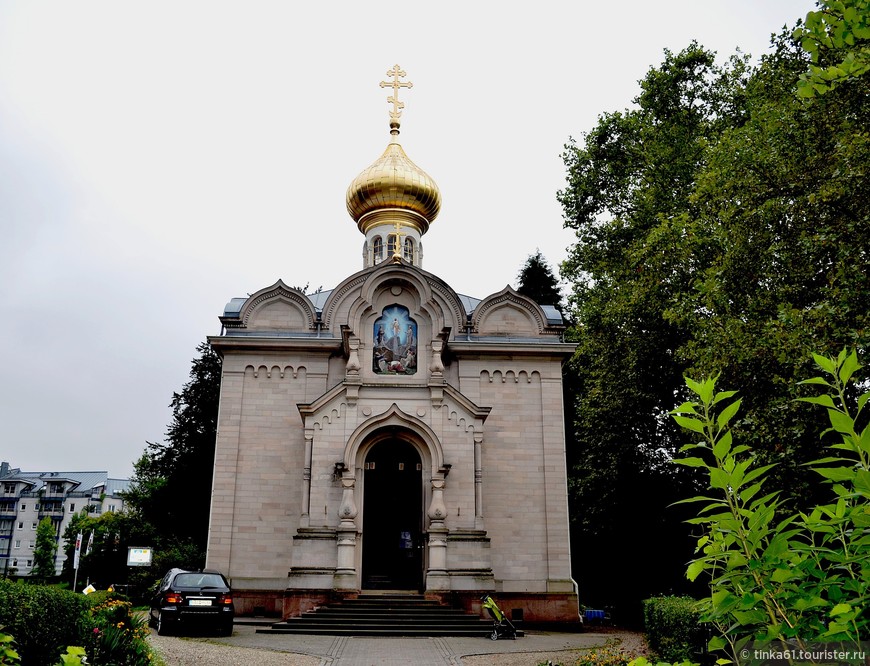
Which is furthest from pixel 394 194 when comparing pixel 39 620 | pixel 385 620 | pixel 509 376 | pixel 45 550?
pixel 45 550

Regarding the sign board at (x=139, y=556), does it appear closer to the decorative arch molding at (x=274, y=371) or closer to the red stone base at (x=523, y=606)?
the red stone base at (x=523, y=606)

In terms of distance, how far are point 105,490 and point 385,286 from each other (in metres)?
80.4

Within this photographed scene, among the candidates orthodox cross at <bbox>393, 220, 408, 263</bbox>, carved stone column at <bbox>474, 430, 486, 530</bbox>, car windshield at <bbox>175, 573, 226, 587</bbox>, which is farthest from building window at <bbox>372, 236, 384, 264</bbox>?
car windshield at <bbox>175, 573, 226, 587</bbox>

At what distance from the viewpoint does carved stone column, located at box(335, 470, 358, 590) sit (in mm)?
16750

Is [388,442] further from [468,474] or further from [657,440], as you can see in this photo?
[657,440]

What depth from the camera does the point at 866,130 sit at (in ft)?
40.2

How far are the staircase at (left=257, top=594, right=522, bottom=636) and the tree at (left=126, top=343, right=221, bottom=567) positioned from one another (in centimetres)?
1491

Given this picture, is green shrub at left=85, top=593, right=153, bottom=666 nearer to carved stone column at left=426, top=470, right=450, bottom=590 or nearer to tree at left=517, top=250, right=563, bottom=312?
carved stone column at left=426, top=470, right=450, bottom=590

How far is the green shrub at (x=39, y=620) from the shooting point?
7594mm

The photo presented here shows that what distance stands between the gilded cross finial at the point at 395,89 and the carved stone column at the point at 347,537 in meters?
15.2

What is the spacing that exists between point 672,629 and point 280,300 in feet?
45.0

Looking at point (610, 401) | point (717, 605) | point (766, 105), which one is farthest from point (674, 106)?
point (717, 605)

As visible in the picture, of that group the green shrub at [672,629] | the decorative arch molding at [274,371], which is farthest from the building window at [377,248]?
the green shrub at [672,629]

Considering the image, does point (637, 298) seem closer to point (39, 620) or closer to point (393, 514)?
point (393, 514)
